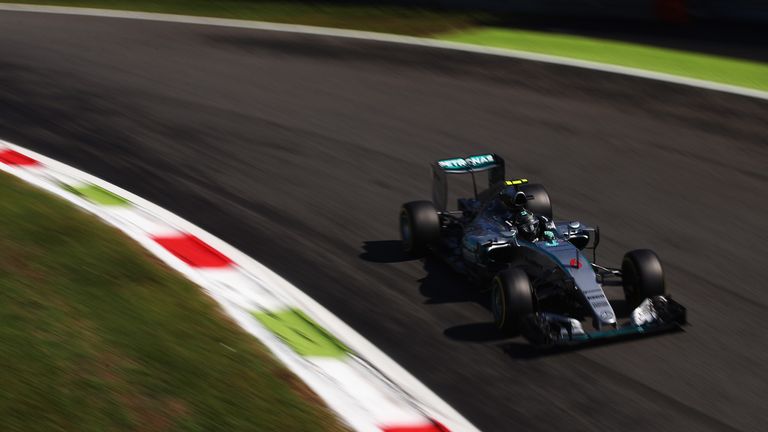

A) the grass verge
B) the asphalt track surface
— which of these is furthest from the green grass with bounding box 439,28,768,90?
the asphalt track surface

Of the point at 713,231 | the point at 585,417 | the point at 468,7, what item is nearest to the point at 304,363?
Result: the point at 585,417

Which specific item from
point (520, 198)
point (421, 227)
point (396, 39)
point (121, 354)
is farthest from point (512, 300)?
point (396, 39)

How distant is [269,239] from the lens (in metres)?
9.09

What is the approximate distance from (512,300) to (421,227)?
1.64 meters

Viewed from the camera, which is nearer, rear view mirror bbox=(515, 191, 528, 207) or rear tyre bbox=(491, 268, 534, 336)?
rear tyre bbox=(491, 268, 534, 336)

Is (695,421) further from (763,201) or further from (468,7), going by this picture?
(468,7)

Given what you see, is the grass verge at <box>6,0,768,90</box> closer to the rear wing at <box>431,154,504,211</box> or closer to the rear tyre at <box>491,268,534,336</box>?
the rear wing at <box>431,154,504,211</box>

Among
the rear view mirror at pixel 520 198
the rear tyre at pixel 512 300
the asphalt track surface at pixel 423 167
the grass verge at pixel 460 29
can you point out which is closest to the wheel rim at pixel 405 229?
the asphalt track surface at pixel 423 167

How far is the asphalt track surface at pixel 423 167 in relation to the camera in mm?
6758

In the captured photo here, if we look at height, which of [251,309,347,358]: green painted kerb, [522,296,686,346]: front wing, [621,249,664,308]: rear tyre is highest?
[621,249,664,308]: rear tyre

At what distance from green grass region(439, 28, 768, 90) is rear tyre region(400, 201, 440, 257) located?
24.1 ft

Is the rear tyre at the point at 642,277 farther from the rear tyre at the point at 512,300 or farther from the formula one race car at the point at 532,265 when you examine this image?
the rear tyre at the point at 512,300

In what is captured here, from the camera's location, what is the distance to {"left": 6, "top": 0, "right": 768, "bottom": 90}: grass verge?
15031mm

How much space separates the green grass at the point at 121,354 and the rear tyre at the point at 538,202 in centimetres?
300
